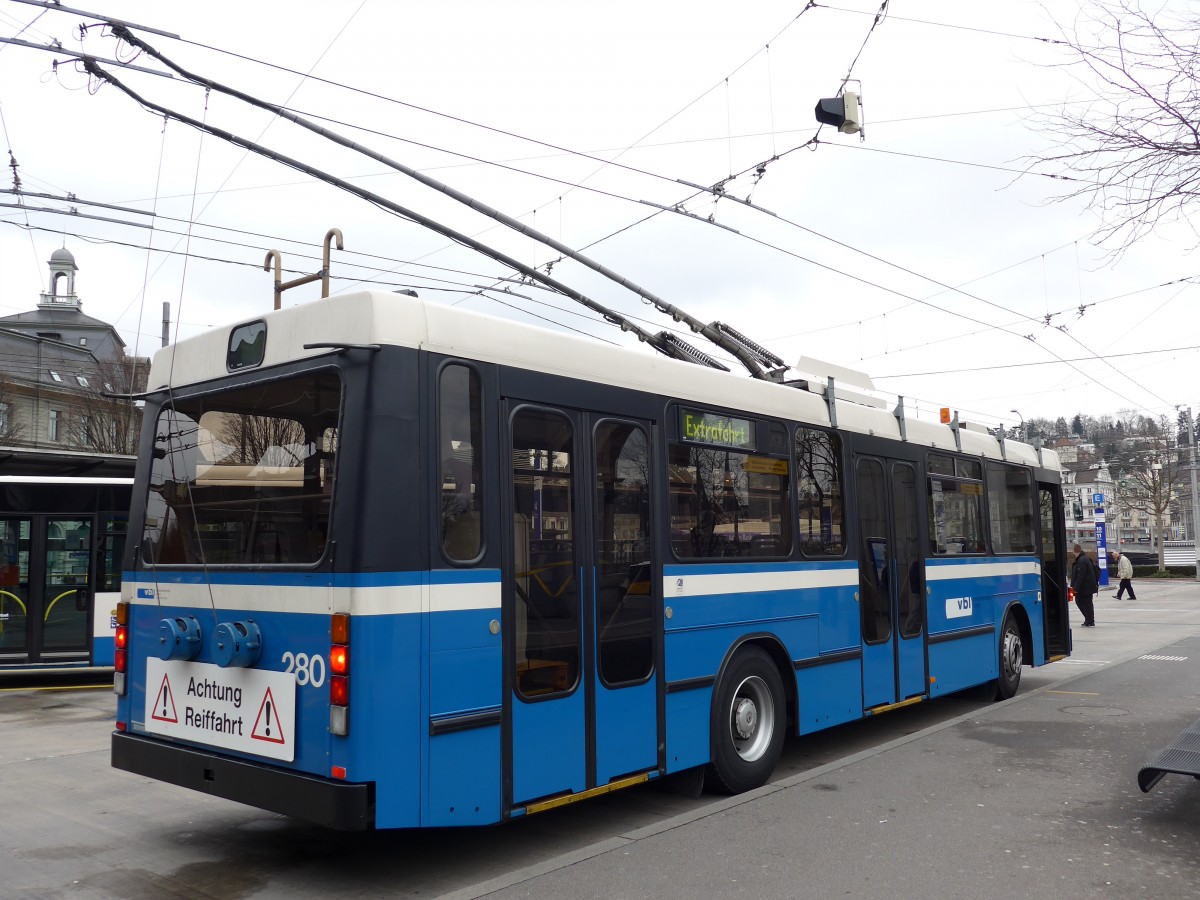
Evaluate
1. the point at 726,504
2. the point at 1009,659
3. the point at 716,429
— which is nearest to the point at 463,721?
the point at 726,504

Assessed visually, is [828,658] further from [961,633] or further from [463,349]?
[463,349]

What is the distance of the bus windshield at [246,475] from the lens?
5012 mm

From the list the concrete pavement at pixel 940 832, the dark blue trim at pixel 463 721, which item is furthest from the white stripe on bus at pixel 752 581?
the dark blue trim at pixel 463 721

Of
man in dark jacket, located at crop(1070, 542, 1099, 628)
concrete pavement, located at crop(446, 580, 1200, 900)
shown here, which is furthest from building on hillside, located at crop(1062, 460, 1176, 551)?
concrete pavement, located at crop(446, 580, 1200, 900)

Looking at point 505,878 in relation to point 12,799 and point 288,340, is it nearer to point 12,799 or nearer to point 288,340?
point 288,340

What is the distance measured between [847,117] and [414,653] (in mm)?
6319

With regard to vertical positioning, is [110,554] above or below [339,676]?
above

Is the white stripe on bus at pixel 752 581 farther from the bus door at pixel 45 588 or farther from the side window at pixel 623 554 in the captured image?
the bus door at pixel 45 588

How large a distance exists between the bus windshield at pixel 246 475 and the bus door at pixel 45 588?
8724 mm

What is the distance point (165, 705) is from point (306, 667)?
1.32 meters

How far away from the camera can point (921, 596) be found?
9320 mm

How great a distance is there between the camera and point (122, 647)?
19.4ft

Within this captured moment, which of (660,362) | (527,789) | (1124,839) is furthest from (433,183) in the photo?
(1124,839)

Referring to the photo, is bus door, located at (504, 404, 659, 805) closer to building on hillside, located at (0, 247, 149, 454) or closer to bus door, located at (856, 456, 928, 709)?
bus door, located at (856, 456, 928, 709)
